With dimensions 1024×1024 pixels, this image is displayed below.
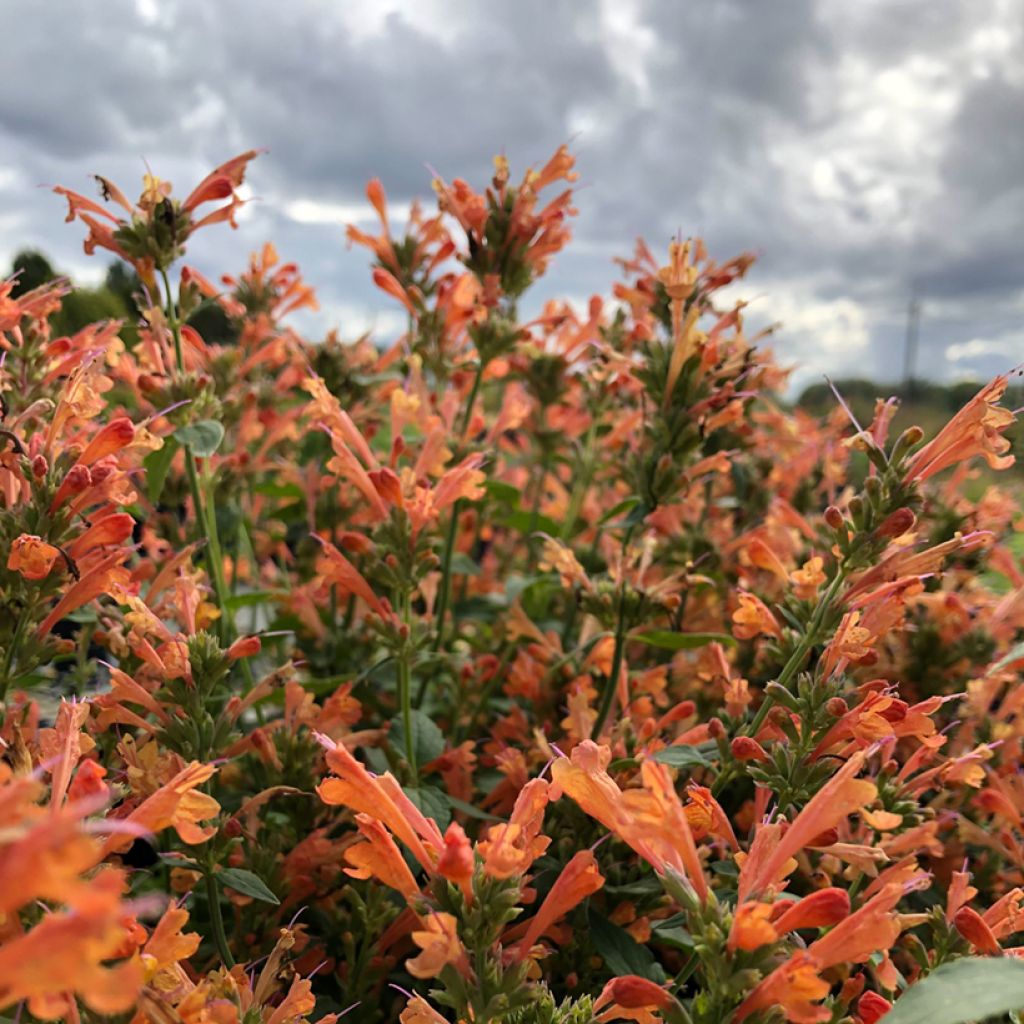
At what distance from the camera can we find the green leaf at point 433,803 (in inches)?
66.6

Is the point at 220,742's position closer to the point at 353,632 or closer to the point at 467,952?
the point at 467,952

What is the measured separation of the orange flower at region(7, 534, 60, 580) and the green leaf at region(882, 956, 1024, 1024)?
130 centimetres

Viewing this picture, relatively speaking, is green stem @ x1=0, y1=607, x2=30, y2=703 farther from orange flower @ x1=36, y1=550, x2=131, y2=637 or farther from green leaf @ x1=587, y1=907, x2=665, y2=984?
green leaf @ x1=587, y1=907, x2=665, y2=984

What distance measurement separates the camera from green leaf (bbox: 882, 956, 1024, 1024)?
810mm

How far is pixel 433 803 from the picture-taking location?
1.74m

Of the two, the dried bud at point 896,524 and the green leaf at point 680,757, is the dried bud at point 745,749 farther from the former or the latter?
the dried bud at point 896,524

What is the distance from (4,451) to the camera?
4.93 feet

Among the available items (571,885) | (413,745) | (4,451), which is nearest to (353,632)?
(413,745)

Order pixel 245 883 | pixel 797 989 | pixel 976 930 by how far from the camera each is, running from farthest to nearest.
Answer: pixel 245 883 → pixel 976 930 → pixel 797 989

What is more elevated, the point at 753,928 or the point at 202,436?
the point at 202,436

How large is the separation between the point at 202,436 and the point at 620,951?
52.9 inches

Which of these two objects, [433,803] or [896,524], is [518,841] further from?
[896,524]

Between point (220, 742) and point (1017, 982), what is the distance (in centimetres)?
131

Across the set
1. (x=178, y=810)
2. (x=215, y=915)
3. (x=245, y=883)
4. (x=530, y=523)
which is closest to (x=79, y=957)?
(x=178, y=810)
